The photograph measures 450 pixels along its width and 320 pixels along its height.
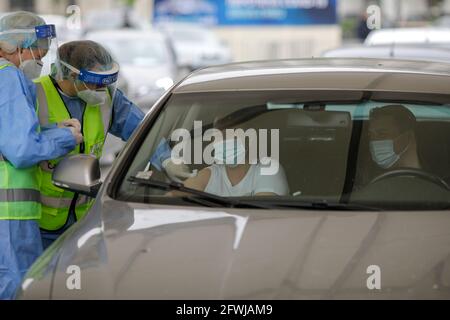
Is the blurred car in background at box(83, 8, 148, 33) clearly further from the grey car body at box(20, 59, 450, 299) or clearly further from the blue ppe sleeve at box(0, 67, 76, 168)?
the grey car body at box(20, 59, 450, 299)

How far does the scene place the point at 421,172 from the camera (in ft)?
15.0

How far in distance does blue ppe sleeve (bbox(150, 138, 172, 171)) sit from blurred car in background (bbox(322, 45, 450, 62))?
14.4 feet

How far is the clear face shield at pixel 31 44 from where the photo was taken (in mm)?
5121

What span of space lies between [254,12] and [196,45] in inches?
235

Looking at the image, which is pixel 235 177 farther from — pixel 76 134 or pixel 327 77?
pixel 76 134

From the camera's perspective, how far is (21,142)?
4828 millimetres

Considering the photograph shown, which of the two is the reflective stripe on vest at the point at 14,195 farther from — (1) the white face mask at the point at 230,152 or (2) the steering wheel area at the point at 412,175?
(2) the steering wheel area at the point at 412,175

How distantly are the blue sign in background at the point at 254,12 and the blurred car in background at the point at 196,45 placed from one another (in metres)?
4.53

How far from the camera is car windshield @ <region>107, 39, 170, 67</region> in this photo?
1923 cm

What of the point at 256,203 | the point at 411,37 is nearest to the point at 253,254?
the point at 256,203

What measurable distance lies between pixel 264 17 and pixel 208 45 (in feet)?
19.6

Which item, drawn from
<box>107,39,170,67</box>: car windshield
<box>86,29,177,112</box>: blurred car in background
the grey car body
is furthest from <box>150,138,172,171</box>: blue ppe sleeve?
<box>107,39,170,67</box>: car windshield
